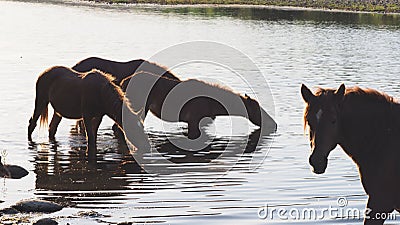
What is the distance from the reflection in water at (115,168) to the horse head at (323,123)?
3.61 m

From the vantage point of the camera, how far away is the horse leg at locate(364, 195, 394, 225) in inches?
288

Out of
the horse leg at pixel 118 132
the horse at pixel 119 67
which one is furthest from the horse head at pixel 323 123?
the horse at pixel 119 67

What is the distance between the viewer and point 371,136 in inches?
290

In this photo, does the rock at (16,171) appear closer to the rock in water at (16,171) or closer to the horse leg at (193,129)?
the rock in water at (16,171)

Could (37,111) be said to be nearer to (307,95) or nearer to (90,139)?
(90,139)

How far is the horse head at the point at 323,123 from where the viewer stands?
7.06 metres

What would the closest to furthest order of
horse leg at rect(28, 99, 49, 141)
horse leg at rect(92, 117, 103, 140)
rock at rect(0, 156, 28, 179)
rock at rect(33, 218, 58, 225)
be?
1. rock at rect(33, 218, 58, 225)
2. rock at rect(0, 156, 28, 179)
3. horse leg at rect(92, 117, 103, 140)
4. horse leg at rect(28, 99, 49, 141)

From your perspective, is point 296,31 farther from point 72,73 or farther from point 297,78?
point 72,73

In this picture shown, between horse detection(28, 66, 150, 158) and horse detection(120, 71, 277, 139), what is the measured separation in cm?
156

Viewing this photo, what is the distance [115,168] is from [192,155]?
184cm

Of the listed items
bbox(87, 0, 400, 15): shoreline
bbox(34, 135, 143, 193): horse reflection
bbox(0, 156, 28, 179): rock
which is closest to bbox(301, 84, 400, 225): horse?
bbox(34, 135, 143, 193): horse reflection

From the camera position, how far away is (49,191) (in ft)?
34.5

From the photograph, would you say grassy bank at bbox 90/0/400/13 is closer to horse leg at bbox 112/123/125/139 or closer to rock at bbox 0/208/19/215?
horse leg at bbox 112/123/125/139

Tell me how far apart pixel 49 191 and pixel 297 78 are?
1380 centimetres
